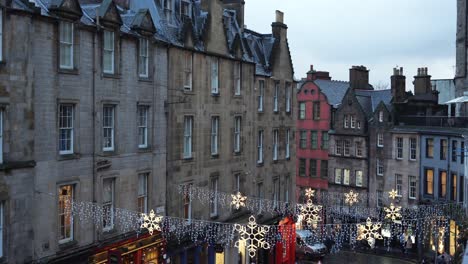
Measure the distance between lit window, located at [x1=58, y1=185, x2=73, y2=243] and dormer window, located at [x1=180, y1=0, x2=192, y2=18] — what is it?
1310 centimetres

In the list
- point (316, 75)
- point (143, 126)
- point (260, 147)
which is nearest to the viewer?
point (143, 126)

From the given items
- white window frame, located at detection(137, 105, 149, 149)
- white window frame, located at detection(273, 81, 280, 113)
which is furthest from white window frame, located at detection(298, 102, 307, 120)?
white window frame, located at detection(137, 105, 149, 149)

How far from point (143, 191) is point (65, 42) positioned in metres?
8.08

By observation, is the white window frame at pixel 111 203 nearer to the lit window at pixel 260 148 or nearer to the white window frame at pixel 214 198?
the white window frame at pixel 214 198

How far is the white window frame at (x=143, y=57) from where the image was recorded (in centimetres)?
2468

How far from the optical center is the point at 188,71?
2839cm

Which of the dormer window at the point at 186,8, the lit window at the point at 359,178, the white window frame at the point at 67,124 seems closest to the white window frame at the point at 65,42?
the white window frame at the point at 67,124

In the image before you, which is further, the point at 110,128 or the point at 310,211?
the point at 310,211

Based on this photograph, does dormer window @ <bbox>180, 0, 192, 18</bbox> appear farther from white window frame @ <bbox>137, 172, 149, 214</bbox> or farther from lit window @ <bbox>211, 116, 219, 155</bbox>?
white window frame @ <bbox>137, 172, 149, 214</bbox>

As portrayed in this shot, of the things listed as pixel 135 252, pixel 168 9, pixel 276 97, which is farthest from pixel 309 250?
pixel 168 9

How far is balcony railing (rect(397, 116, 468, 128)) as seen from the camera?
44688 mm

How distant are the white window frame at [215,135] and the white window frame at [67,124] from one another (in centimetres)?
1098

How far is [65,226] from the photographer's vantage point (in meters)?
20.9

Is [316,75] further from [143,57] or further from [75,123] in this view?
[75,123]
